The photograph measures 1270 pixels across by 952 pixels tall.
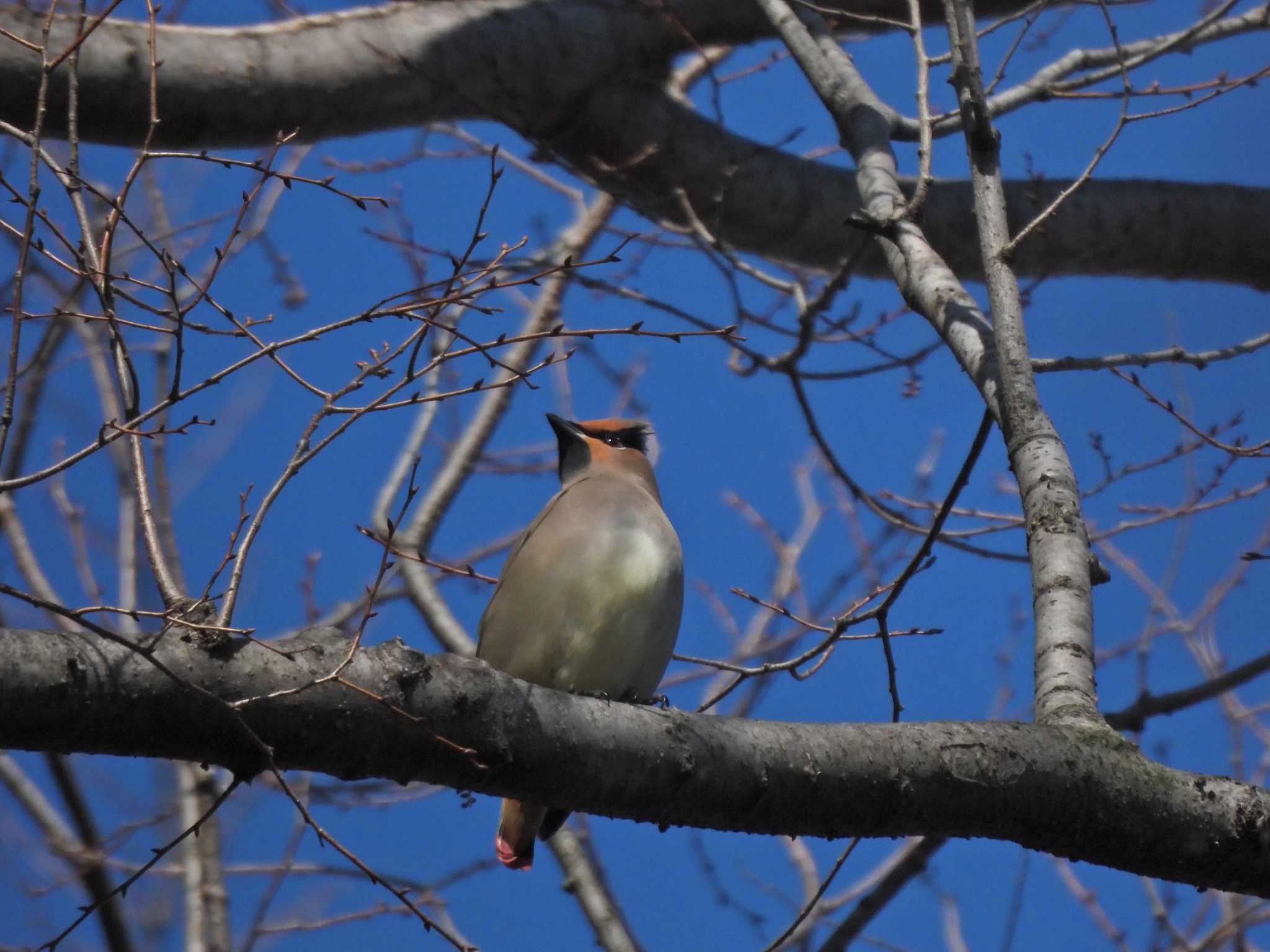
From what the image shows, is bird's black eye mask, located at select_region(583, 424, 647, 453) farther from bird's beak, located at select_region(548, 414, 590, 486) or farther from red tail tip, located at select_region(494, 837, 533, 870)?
red tail tip, located at select_region(494, 837, 533, 870)

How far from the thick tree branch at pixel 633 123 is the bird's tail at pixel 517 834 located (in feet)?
7.20

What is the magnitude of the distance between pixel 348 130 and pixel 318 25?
15.1 inches

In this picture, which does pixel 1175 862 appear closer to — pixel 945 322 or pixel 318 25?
pixel 945 322

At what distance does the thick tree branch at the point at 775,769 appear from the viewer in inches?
86.0

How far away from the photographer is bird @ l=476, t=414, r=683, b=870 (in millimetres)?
4016

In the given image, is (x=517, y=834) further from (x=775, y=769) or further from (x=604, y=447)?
(x=775, y=769)

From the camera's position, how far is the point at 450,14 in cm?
548

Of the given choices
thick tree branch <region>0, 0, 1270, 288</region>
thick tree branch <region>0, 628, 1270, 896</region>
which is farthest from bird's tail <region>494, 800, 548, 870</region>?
thick tree branch <region>0, 0, 1270, 288</region>

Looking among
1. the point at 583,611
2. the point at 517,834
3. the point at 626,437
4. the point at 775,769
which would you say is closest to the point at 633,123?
the point at 626,437

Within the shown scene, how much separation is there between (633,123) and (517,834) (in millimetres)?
2840

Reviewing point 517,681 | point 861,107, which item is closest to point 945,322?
point 861,107

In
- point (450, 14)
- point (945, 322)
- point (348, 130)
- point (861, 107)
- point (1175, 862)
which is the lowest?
point (1175, 862)

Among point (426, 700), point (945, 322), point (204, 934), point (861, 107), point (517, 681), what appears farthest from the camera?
point (204, 934)

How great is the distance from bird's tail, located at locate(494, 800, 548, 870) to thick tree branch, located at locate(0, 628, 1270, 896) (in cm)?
175
